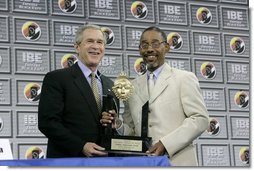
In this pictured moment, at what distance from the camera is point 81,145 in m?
3.31

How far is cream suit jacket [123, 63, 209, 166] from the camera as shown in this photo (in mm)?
3418

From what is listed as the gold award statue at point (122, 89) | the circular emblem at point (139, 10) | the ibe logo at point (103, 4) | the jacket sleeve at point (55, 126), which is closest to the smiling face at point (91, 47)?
the gold award statue at point (122, 89)

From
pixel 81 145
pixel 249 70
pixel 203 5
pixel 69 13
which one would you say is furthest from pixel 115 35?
pixel 81 145

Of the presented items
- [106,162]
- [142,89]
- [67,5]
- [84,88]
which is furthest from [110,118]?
[67,5]

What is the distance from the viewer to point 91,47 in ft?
11.5

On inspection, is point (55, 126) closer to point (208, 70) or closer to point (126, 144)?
point (126, 144)

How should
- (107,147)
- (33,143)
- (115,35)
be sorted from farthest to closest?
(115,35) → (33,143) → (107,147)

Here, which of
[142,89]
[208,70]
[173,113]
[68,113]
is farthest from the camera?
[208,70]

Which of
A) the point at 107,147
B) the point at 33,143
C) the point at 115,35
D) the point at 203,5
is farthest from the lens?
the point at 203,5

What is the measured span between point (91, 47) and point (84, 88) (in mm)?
226

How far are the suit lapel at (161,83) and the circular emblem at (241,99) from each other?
1.47 metres

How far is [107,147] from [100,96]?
353mm

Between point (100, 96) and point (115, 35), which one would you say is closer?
point (100, 96)

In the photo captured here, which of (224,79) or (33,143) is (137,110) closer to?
(33,143)
